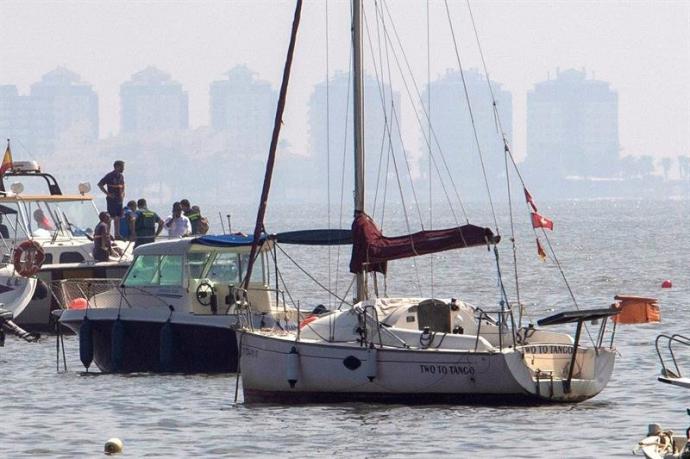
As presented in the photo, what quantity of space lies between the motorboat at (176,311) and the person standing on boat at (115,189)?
7.80 metres

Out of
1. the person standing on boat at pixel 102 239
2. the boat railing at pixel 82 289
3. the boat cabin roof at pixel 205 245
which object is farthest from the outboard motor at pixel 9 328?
the boat cabin roof at pixel 205 245

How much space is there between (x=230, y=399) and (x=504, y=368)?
17.5 ft

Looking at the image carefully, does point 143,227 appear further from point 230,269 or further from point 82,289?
point 230,269

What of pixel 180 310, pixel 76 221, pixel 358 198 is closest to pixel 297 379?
pixel 358 198

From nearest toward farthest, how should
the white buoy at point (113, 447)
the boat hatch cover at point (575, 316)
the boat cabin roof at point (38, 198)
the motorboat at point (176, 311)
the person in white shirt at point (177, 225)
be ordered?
1. the white buoy at point (113, 447)
2. the boat hatch cover at point (575, 316)
3. the motorboat at point (176, 311)
4. the person in white shirt at point (177, 225)
5. the boat cabin roof at point (38, 198)

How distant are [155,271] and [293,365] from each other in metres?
6.94

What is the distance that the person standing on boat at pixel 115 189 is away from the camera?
44.5 m

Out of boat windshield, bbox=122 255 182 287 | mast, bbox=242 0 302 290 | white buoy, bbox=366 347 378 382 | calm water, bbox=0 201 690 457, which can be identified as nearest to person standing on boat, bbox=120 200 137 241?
calm water, bbox=0 201 690 457

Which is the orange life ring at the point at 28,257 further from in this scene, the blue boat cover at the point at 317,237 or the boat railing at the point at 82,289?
the blue boat cover at the point at 317,237

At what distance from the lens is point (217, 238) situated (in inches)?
1400

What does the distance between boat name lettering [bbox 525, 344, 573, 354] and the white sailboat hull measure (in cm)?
41

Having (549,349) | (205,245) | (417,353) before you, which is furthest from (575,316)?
(205,245)

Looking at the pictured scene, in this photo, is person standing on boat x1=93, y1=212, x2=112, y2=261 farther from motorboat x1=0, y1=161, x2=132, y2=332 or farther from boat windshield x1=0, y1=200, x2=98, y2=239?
boat windshield x1=0, y1=200, x2=98, y2=239

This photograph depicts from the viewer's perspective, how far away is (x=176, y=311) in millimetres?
35219
